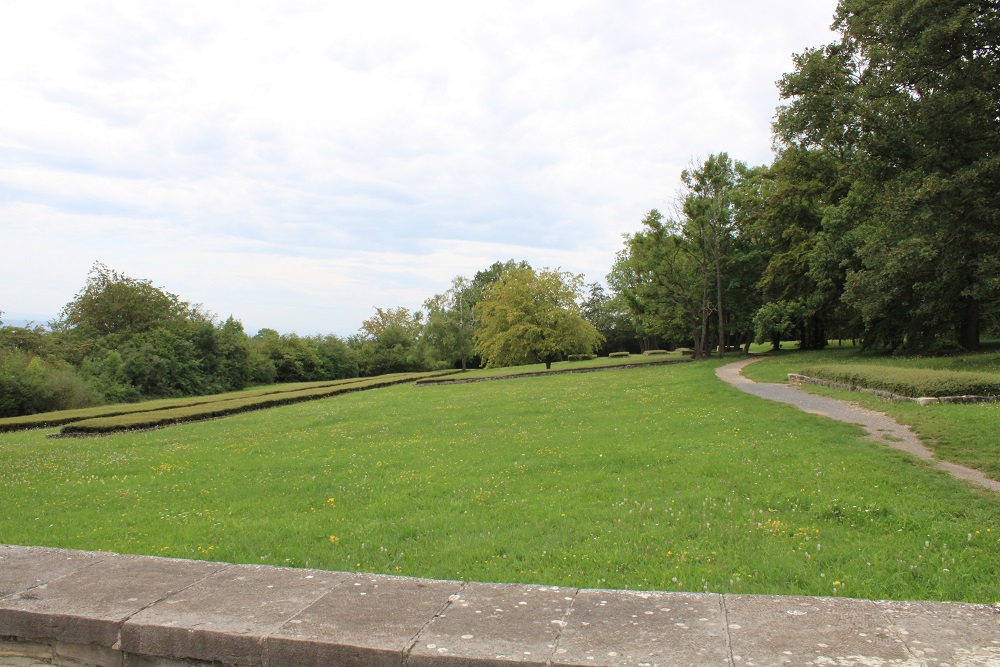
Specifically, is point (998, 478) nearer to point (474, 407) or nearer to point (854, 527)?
point (854, 527)

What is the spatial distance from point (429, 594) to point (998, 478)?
26.5 ft

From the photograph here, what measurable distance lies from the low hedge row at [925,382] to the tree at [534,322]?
24475mm

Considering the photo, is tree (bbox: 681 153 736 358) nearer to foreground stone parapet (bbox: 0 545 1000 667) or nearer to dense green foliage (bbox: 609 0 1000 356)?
dense green foliage (bbox: 609 0 1000 356)

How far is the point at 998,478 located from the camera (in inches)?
305

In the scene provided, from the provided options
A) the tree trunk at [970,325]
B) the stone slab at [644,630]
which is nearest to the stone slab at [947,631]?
the stone slab at [644,630]

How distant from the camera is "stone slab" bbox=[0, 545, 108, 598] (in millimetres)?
3584

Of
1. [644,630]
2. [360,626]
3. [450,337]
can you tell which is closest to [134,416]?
[360,626]

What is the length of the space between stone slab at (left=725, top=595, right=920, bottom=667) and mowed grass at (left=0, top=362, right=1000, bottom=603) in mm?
1537

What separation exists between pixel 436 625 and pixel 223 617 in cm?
109

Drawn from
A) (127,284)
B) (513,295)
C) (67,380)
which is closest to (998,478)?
(513,295)

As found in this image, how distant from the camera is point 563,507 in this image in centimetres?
690

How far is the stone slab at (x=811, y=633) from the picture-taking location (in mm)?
2494

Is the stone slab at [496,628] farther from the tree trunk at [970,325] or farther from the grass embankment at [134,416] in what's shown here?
the tree trunk at [970,325]

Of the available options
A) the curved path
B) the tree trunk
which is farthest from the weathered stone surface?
the tree trunk
